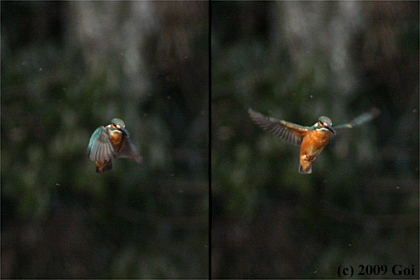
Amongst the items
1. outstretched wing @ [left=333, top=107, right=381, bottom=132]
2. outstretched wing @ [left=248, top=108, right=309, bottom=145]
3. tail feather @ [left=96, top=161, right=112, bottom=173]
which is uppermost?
outstretched wing @ [left=333, top=107, right=381, bottom=132]

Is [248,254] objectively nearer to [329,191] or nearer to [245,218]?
[245,218]

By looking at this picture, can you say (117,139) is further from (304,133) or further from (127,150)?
(304,133)

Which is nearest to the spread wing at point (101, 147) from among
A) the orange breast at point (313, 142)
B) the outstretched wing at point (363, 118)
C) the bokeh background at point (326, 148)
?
the bokeh background at point (326, 148)

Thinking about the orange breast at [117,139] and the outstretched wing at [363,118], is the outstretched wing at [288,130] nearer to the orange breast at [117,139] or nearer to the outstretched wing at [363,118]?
the outstretched wing at [363,118]

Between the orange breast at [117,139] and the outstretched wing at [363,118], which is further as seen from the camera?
the outstretched wing at [363,118]

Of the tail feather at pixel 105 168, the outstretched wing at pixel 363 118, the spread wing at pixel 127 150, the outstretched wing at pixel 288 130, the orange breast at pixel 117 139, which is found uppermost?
the outstretched wing at pixel 363 118

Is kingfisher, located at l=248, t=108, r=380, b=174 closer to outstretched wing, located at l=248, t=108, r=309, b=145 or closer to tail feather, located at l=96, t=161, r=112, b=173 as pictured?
outstretched wing, located at l=248, t=108, r=309, b=145

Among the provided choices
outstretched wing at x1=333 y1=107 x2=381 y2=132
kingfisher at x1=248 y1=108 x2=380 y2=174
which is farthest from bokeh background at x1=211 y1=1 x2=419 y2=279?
kingfisher at x1=248 y1=108 x2=380 y2=174
